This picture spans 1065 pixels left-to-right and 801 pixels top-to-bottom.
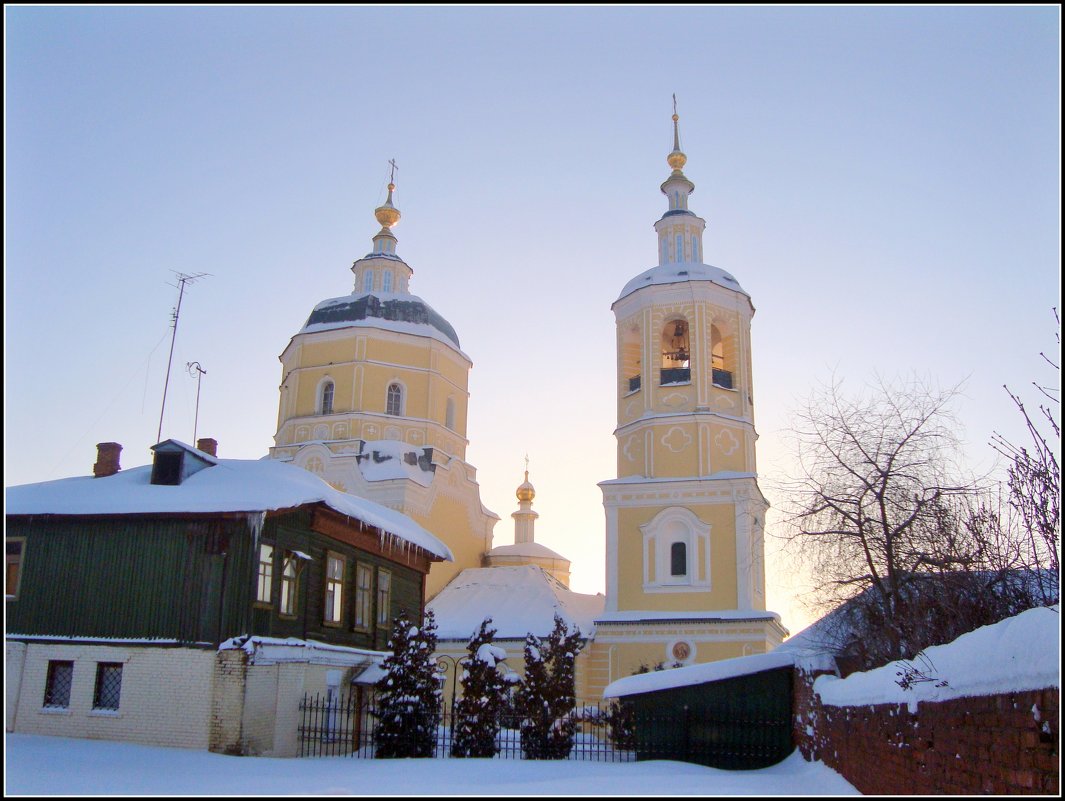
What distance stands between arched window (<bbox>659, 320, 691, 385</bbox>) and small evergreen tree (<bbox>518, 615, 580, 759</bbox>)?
12.6 metres

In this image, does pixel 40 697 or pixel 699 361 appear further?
pixel 699 361

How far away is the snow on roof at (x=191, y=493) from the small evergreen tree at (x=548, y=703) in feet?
15.1

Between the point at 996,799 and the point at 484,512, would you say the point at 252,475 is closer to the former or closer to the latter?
the point at 996,799

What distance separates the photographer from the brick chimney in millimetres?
19812

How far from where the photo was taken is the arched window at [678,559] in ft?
100

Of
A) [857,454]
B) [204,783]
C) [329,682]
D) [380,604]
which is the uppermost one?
[857,454]

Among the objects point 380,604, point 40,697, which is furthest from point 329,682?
point 40,697

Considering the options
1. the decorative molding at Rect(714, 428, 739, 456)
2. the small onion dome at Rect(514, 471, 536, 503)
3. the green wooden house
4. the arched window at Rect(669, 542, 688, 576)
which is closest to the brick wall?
the green wooden house

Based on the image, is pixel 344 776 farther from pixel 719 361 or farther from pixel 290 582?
pixel 719 361

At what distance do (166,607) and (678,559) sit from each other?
17.7m

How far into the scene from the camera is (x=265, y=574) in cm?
1709

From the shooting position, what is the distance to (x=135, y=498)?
17.0m

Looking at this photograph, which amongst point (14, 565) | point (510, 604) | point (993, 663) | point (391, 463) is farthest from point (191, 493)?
point (391, 463)

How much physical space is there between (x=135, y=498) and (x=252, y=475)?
199 centimetres
